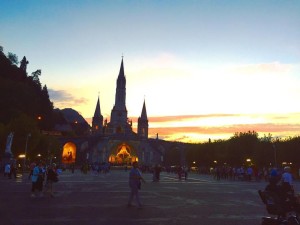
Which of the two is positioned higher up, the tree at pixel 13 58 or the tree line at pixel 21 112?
the tree at pixel 13 58

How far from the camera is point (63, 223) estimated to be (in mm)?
10430

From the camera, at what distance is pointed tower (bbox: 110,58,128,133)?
444 ft

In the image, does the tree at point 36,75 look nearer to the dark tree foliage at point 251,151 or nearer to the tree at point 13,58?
the tree at point 13,58

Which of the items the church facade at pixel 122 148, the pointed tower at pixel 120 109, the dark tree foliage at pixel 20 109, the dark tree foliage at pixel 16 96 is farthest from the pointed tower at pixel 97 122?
the dark tree foliage at pixel 16 96

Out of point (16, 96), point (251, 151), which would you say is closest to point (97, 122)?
point (16, 96)

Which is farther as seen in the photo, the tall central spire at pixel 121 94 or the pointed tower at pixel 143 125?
the pointed tower at pixel 143 125

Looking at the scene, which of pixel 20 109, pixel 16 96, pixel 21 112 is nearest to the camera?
pixel 21 112

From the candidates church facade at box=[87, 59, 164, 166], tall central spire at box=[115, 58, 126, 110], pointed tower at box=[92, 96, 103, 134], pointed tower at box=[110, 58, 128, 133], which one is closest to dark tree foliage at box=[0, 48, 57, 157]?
church facade at box=[87, 59, 164, 166]

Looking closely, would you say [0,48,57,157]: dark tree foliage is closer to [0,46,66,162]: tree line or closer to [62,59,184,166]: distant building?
[0,46,66,162]: tree line

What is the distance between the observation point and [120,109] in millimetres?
135250

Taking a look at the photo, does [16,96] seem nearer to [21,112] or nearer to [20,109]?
[20,109]

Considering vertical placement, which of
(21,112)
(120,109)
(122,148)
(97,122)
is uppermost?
(120,109)

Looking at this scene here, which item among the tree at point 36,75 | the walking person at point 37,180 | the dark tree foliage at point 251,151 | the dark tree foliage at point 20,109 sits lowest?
the walking person at point 37,180

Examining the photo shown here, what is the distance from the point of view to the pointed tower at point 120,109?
5325 inches
